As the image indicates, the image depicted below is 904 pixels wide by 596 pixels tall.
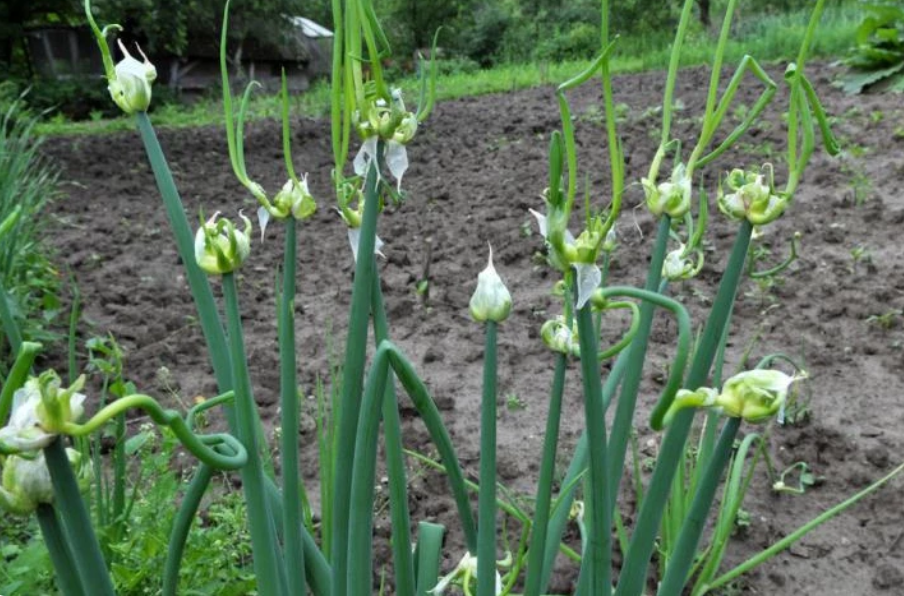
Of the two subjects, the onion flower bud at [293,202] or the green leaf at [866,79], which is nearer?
the onion flower bud at [293,202]

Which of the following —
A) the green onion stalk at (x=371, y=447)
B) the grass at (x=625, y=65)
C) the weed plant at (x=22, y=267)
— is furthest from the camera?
the grass at (x=625, y=65)

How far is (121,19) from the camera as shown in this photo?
7277 mm

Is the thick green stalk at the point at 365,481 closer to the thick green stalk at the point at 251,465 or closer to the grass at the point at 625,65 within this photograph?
the thick green stalk at the point at 251,465

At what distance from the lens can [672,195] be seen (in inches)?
26.8

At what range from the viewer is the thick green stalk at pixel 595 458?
57 cm

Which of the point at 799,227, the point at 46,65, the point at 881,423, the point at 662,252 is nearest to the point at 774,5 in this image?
the point at 46,65

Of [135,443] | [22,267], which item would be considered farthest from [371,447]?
[22,267]

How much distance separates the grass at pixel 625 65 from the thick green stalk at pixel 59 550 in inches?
279

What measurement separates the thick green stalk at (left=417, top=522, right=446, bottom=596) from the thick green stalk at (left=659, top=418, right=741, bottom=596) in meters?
0.25

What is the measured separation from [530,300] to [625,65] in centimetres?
764

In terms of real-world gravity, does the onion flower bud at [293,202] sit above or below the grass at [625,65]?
above

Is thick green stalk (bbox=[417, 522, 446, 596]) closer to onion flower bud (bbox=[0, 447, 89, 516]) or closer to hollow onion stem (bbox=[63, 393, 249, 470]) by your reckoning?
hollow onion stem (bbox=[63, 393, 249, 470])

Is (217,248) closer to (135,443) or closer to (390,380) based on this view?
(390,380)

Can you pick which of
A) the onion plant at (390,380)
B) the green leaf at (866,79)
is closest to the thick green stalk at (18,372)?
the onion plant at (390,380)
